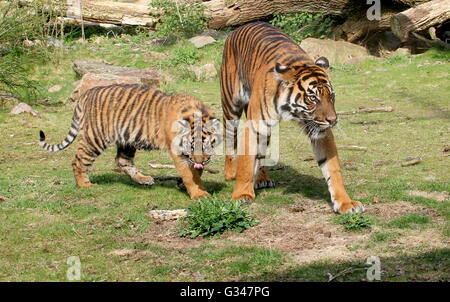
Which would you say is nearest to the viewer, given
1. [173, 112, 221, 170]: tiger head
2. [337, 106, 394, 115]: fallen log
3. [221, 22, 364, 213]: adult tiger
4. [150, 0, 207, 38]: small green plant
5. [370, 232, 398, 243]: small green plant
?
[370, 232, 398, 243]: small green plant

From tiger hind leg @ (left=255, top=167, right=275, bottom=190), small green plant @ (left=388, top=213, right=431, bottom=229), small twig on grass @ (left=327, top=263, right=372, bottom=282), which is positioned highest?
small twig on grass @ (left=327, top=263, right=372, bottom=282)

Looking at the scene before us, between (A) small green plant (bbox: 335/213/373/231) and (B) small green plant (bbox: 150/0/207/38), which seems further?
(B) small green plant (bbox: 150/0/207/38)

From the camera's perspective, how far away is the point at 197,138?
650cm

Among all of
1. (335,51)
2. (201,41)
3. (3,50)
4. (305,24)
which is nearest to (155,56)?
(201,41)

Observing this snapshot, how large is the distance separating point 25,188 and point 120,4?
1095cm

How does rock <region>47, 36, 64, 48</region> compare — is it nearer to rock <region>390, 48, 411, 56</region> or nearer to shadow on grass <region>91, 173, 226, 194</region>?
rock <region>390, 48, 411, 56</region>

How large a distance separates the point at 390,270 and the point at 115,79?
847 centimetres

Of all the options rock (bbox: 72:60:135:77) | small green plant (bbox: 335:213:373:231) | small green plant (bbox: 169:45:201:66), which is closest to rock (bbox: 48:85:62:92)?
rock (bbox: 72:60:135:77)

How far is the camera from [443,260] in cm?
→ 465

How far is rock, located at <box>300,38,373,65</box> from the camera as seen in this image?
14430 mm

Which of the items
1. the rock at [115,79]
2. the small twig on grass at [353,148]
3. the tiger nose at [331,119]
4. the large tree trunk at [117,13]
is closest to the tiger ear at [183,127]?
the tiger nose at [331,119]

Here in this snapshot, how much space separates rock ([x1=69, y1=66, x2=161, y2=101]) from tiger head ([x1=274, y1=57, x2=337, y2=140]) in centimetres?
634
